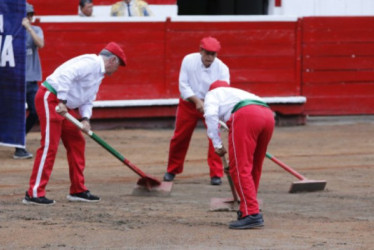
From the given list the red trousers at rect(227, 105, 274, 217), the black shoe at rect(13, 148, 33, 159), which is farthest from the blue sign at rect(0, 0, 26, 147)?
the red trousers at rect(227, 105, 274, 217)

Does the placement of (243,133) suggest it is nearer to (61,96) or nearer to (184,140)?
(61,96)

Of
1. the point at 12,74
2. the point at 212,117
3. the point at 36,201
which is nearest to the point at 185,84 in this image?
the point at 36,201

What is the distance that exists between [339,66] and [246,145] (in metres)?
9.24

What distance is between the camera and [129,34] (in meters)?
16.4

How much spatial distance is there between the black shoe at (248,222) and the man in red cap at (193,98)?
274cm

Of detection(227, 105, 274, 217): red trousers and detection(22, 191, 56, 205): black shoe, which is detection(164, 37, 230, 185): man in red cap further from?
detection(227, 105, 274, 217): red trousers

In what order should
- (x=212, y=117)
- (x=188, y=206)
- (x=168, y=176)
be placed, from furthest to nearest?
A: (x=168, y=176) < (x=188, y=206) < (x=212, y=117)

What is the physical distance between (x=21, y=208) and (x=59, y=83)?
111 cm

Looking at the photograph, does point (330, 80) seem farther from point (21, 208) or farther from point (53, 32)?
point (21, 208)

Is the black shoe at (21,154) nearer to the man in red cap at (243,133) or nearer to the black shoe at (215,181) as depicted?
the black shoe at (215,181)

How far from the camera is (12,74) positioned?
42.3ft

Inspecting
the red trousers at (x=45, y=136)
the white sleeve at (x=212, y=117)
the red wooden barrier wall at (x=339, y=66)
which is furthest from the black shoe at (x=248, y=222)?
the red wooden barrier wall at (x=339, y=66)

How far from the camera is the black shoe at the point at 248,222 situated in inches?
335

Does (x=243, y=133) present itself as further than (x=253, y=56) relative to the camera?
No
